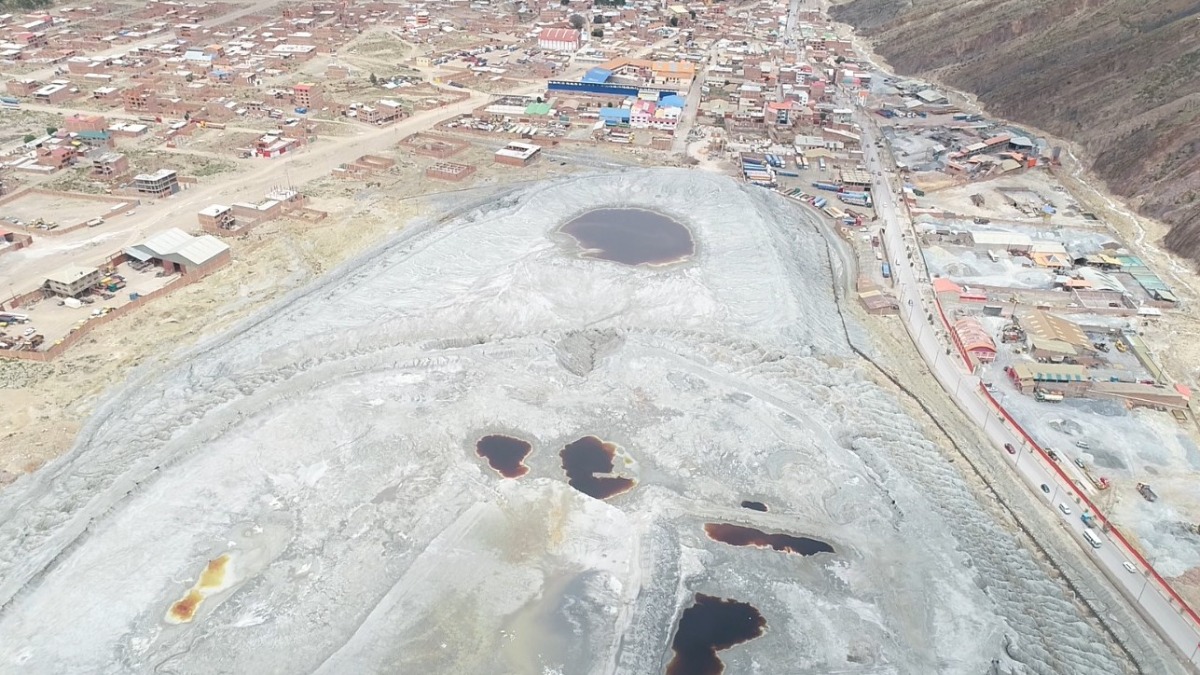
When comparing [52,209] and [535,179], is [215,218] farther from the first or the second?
[535,179]

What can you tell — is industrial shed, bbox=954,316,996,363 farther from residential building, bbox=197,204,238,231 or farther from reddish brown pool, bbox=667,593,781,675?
residential building, bbox=197,204,238,231

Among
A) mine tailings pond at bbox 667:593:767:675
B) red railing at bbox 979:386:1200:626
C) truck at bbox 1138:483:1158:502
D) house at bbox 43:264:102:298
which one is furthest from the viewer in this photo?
house at bbox 43:264:102:298

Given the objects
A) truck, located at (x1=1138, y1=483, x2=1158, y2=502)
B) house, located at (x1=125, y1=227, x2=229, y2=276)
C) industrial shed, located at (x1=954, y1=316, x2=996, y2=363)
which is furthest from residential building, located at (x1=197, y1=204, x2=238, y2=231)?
truck, located at (x1=1138, y1=483, x2=1158, y2=502)

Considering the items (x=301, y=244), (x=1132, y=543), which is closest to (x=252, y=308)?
(x=301, y=244)

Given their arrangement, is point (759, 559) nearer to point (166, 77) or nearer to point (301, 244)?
point (301, 244)

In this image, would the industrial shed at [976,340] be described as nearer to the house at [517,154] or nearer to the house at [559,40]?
the house at [517,154]

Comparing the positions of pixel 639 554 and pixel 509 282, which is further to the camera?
pixel 509 282
